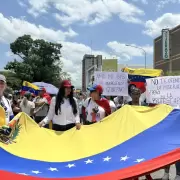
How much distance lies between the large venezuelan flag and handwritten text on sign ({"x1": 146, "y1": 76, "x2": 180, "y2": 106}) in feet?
3.74

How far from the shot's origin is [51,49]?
6219 cm

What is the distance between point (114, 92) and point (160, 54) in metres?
65.1

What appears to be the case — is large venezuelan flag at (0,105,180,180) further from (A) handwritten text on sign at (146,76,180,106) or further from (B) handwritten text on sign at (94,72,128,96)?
(B) handwritten text on sign at (94,72,128,96)

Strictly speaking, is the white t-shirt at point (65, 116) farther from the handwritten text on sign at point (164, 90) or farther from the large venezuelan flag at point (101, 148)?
the handwritten text on sign at point (164, 90)

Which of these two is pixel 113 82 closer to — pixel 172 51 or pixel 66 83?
pixel 66 83

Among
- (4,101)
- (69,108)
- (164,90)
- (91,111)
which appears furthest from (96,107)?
(4,101)

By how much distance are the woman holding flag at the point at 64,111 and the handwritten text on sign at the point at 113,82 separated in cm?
342

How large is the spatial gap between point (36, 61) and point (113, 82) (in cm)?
5239

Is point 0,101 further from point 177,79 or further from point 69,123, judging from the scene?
point 177,79

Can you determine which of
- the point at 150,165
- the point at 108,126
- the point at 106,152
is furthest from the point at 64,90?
the point at 150,165

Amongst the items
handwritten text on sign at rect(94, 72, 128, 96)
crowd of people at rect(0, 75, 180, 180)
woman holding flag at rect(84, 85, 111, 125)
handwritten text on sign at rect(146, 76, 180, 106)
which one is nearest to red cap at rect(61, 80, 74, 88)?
crowd of people at rect(0, 75, 180, 180)

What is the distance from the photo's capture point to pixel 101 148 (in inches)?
192

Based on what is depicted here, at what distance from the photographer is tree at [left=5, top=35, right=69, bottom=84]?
5966 cm

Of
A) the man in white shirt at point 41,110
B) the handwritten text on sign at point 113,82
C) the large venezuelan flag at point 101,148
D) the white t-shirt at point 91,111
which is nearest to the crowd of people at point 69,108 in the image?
the white t-shirt at point 91,111
